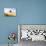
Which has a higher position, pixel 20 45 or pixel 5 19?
pixel 5 19

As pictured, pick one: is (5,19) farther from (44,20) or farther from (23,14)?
(44,20)

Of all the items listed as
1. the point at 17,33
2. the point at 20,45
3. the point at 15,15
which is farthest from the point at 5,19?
the point at 20,45

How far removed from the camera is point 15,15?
3152 mm

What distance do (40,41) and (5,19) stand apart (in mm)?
1079

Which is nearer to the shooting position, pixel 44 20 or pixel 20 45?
pixel 20 45

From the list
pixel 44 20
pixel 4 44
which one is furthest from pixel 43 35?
pixel 4 44

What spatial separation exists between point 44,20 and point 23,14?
23.2 inches

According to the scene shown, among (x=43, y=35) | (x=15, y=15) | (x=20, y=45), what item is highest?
(x=15, y=15)

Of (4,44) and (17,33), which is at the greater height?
(17,33)

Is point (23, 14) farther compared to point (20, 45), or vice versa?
point (23, 14)

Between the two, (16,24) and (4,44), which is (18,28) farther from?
(4,44)

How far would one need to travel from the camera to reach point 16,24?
3154mm

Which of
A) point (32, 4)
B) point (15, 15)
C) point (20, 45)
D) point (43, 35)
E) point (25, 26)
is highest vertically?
point (32, 4)

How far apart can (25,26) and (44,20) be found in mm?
548
